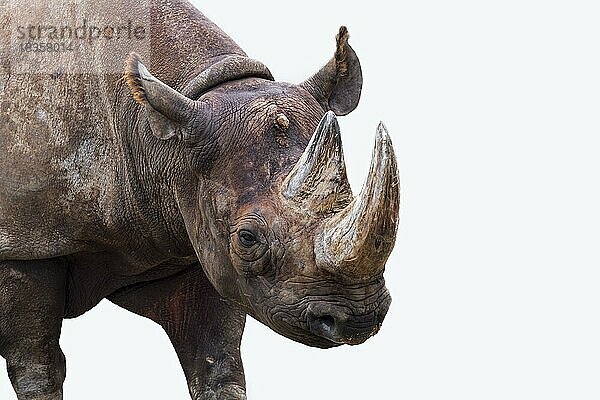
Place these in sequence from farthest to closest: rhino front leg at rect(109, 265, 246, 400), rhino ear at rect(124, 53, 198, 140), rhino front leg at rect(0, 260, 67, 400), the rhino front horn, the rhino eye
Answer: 1. rhino front leg at rect(109, 265, 246, 400)
2. rhino front leg at rect(0, 260, 67, 400)
3. rhino ear at rect(124, 53, 198, 140)
4. the rhino eye
5. the rhino front horn

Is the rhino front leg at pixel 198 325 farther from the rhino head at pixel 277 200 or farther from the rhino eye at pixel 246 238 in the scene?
the rhino eye at pixel 246 238

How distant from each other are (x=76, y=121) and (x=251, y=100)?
91cm

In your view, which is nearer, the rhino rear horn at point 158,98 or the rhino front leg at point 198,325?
the rhino rear horn at point 158,98

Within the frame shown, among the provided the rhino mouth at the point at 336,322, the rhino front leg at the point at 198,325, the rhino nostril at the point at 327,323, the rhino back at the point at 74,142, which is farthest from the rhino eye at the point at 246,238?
the rhino front leg at the point at 198,325

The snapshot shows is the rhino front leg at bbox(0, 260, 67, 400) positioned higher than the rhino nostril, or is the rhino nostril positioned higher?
the rhino nostril

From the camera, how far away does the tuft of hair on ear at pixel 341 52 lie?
7656mm

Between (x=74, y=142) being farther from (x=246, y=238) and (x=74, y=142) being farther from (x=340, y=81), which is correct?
(x=340, y=81)

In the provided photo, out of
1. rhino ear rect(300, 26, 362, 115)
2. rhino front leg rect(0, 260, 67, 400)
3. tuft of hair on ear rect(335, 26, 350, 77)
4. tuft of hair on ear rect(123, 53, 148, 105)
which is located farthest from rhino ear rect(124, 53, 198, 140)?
rhino front leg rect(0, 260, 67, 400)

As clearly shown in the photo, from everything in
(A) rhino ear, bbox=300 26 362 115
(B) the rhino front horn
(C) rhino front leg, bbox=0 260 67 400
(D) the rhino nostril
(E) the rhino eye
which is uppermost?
(A) rhino ear, bbox=300 26 362 115

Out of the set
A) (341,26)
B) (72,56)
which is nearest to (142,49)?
(72,56)

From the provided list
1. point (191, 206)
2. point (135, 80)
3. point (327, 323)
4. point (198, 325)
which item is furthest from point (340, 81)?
point (198, 325)

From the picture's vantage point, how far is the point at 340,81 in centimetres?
776

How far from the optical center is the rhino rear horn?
711 centimetres

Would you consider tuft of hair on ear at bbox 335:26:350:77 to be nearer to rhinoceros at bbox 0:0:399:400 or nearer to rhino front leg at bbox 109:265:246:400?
rhinoceros at bbox 0:0:399:400
